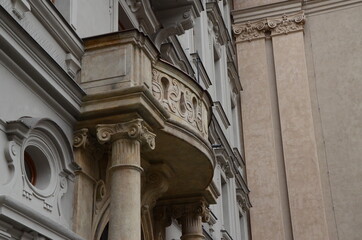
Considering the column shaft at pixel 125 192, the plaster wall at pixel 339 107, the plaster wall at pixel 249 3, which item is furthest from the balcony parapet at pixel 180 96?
the plaster wall at pixel 249 3

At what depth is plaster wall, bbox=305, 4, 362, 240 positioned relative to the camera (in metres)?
26.5

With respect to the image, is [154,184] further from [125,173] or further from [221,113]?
[221,113]

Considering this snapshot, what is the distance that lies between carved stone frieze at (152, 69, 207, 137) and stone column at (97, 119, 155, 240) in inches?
38.0

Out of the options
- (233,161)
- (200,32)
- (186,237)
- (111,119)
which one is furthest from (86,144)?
(233,161)

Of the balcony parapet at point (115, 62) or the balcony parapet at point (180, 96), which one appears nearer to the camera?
the balcony parapet at point (115, 62)

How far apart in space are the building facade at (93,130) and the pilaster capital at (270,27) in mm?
16860

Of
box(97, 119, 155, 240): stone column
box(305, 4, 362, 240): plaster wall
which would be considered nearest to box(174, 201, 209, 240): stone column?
box(97, 119, 155, 240): stone column

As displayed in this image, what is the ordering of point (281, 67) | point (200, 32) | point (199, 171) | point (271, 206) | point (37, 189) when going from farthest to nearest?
1. point (281, 67)
2. point (271, 206)
3. point (200, 32)
4. point (199, 171)
5. point (37, 189)

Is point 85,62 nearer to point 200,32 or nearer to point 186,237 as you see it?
point 186,237

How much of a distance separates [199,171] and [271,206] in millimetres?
14914

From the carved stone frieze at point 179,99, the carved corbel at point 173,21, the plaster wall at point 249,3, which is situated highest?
the plaster wall at point 249,3

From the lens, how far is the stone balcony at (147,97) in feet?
31.9

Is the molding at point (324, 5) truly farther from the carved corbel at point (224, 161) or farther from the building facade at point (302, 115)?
the carved corbel at point (224, 161)

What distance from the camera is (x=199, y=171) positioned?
1215 centimetres
